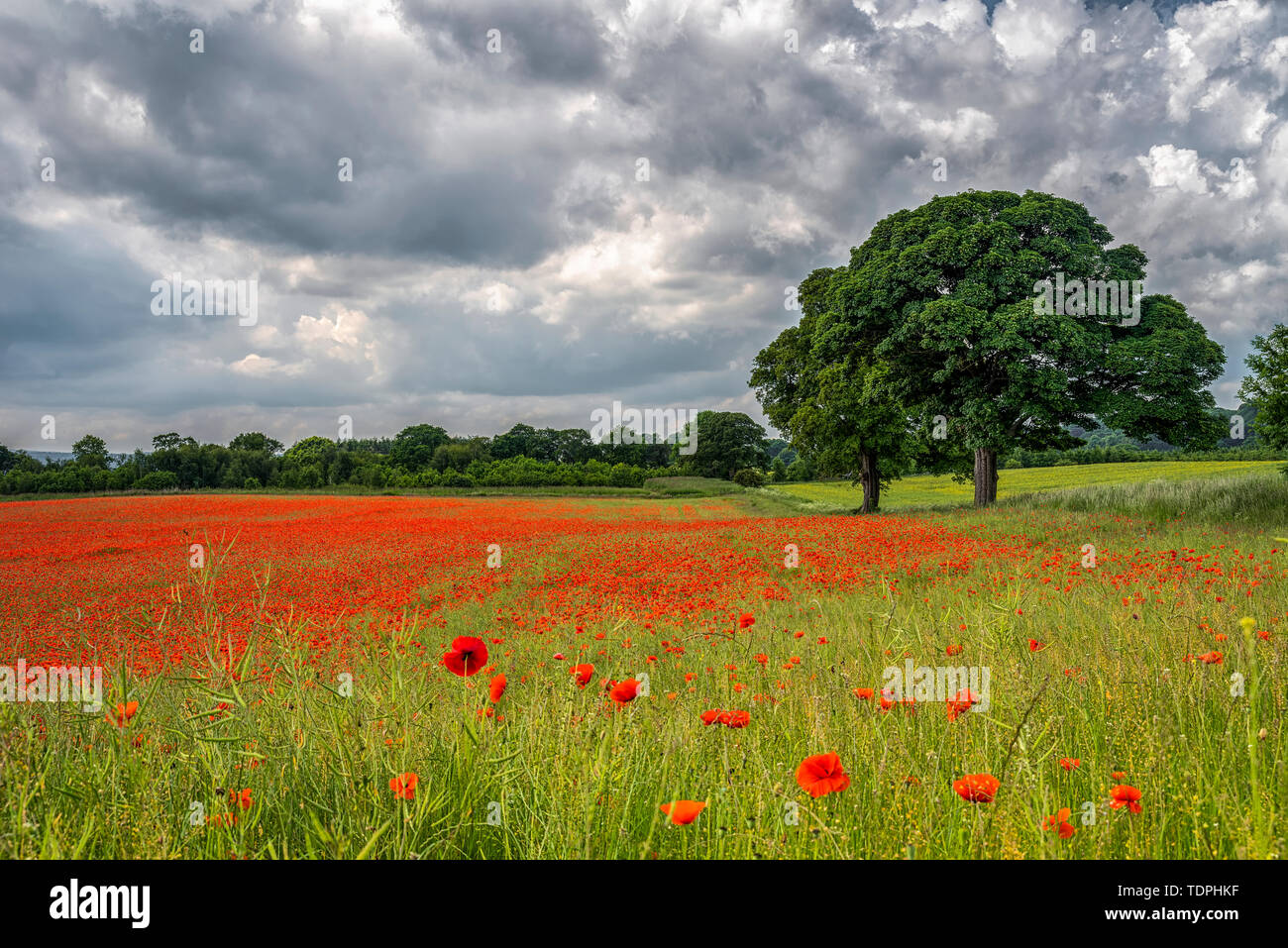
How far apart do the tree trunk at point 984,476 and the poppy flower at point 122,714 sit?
23.3 meters

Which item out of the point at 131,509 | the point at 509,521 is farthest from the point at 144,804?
the point at 131,509

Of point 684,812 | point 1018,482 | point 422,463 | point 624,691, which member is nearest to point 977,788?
point 684,812

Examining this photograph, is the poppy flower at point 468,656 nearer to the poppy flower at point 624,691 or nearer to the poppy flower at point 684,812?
the poppy flower at point 624,691

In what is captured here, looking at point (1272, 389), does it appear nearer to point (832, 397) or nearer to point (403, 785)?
point (832, 397)

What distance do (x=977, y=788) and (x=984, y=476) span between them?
75.0ft

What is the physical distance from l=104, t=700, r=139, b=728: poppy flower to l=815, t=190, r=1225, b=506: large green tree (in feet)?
Answer: 65.7

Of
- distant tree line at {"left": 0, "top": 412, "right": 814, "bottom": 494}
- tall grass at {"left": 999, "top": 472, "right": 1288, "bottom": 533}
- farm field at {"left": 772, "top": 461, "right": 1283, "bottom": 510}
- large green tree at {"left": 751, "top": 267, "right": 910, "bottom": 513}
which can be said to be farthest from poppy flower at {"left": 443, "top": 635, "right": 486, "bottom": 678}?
farm field at {"left": 772, "top": 461, "right": 1283, "bottom": 510}

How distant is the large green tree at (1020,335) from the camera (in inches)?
703

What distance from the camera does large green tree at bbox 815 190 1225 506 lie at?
17859mm

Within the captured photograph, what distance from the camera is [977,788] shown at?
1.36m

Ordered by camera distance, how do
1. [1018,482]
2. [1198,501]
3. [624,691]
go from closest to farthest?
1. [624,691]
2. [1198,501]
3. [1018,482]

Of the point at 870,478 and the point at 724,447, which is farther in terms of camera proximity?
the point at 724,447
